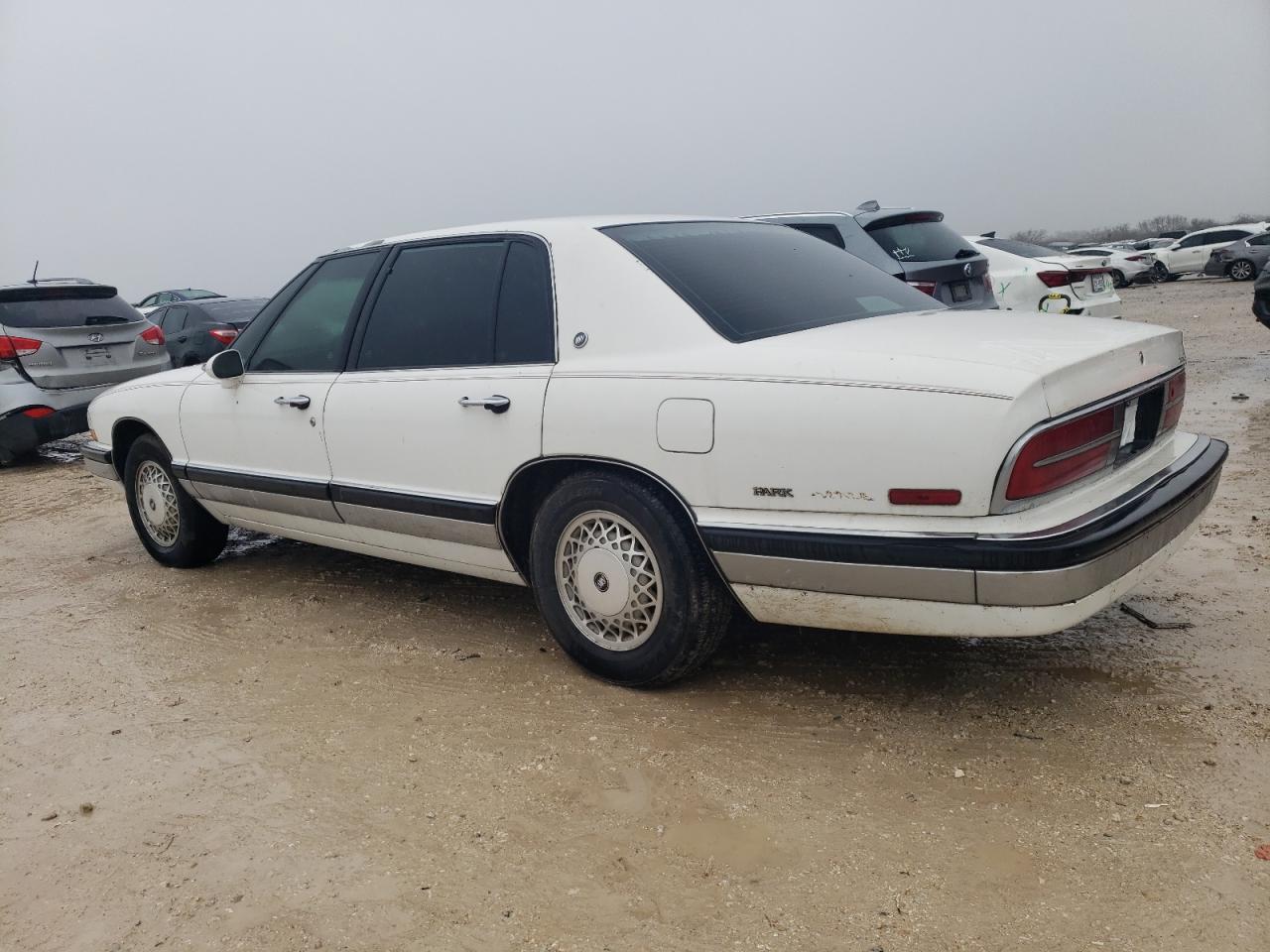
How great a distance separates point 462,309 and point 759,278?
3.65ft

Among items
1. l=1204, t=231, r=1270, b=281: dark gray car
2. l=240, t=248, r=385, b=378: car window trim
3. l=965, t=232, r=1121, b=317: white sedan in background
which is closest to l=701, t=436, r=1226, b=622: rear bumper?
l=240, t=248, r=385, b=378: car window trim

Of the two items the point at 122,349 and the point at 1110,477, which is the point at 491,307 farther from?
the point at 122,349

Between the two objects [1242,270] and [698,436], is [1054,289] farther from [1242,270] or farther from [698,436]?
[1242,270]

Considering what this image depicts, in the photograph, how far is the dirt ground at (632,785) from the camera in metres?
2.22

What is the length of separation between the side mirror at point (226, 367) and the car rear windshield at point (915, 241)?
4.59m

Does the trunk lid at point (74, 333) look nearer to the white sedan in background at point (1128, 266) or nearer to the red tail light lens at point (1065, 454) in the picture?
the red tail light lens at point (1065, 454)

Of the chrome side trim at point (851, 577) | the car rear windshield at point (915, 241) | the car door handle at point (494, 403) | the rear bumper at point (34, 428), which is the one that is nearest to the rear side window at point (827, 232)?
the car rear windshield at point (915, 241)

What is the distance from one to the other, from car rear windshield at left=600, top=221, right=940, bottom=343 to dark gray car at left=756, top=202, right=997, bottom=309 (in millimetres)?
3235

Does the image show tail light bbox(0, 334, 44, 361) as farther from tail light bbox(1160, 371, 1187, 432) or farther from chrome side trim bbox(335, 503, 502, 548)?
tail light bbox(1160, 371, 1187, 432)

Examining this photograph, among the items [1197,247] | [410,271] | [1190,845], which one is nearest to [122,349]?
[410,271]

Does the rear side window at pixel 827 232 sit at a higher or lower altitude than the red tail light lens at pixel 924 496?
higher

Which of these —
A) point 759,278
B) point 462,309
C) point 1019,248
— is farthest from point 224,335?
point 1019,248

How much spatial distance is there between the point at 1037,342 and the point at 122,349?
8.64 metres

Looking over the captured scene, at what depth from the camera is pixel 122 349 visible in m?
9.19
